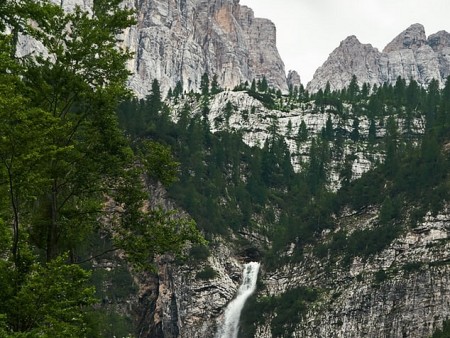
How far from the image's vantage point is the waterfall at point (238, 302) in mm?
101125

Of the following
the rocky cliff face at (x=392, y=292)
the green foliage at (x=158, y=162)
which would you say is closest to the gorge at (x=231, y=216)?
the green foliage at (x=158, y=162)

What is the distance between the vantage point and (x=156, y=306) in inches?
4008

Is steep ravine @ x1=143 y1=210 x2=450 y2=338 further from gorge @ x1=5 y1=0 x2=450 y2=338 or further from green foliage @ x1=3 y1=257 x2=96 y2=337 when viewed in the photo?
green foliage @ x1=3 y1=257 x2=96 y2=337

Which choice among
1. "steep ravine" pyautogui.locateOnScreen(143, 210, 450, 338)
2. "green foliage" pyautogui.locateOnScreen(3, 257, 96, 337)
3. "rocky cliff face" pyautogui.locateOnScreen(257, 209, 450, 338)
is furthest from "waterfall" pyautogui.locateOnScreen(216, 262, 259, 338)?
"green foliage" pyautogui.locateOnScreen(3, 257, 96, 337)

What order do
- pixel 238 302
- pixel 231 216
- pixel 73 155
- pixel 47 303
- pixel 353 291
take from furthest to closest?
pixel 231 216 < pixel 238 302 < pixel 353 291 < pixel 73 155 < pixel 47 303

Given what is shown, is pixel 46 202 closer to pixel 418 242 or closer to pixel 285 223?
pixel 418 242

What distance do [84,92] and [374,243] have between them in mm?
76596

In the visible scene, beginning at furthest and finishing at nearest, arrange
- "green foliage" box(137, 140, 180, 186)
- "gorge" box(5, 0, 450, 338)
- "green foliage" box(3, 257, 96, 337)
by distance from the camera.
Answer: "green foliage" box(137, 140, 180, 186) → "gorge" box(5, 0, 450, 338) → "green foliage" box(3, 257, 96, 337)

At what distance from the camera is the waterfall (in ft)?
332

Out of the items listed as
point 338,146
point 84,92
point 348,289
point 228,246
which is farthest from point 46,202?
point 338,146

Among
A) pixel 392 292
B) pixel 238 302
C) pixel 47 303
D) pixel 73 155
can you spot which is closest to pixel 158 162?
pixel 73 155

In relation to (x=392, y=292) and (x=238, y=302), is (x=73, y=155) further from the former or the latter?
(x=238, y=302)

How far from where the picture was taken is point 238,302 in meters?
105

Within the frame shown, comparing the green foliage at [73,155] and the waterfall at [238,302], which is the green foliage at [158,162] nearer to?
the green foliage at [73,155]
